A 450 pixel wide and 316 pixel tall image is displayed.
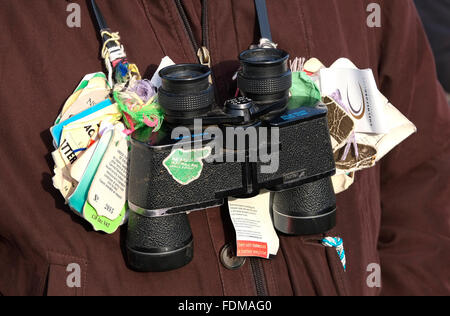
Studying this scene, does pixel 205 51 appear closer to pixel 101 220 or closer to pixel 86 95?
pixel 86 95

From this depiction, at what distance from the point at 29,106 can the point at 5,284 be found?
34 centimetres

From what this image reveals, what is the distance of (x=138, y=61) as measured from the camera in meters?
1.06

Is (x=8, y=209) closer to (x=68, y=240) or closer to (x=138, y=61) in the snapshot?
(x=68, y=240)

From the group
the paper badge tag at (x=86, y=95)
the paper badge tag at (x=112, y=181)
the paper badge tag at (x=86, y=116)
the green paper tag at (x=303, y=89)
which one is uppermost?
the paper badge tag at (x=86, y=95)

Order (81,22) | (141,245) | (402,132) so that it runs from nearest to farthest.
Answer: (141,245) < (81,22) < (402,132)

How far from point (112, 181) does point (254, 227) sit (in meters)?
0.27

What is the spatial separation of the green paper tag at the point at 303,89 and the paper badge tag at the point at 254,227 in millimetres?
192

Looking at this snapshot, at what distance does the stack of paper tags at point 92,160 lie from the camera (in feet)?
3.06

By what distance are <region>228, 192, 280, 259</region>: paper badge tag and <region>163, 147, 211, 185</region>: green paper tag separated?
0.53ft

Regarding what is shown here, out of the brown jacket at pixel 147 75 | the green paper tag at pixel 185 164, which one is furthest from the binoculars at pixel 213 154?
the brown jacket at pixel 147 75

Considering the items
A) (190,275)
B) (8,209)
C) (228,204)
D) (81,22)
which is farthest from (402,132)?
(8,209)

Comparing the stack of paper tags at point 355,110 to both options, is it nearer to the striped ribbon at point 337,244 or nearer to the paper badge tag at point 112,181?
the striped ribbon at point 337,244

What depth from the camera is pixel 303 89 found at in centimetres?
104

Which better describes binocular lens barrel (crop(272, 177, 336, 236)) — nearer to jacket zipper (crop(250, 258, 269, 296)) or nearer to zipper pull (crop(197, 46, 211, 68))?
jacket zipper (crop(250, 258, 269, 296))
